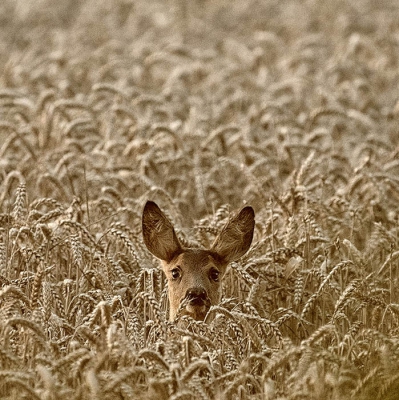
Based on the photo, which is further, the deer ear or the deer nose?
the deer ear

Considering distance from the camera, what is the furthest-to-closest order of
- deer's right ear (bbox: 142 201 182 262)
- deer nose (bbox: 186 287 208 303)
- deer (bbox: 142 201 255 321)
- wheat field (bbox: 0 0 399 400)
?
deer's right ear (bbox: 142 201 182 262) → deer (bbox: 142 201 255 321) → deer nose (bbox: 186 287 208 303) → wheat field (bbox: 0 0 399 400)

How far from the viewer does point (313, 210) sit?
8.71 meters

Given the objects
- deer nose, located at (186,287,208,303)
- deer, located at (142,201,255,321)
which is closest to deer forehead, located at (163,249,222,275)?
deer, located at (142,201,255,321)

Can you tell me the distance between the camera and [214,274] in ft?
24.2

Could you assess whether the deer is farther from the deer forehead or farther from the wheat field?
the wheat field

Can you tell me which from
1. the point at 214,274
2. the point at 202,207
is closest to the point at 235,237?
the point at 214,274

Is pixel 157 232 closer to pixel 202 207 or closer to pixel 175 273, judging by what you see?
pixel 175 273

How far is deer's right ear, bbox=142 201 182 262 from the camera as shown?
7441 mm

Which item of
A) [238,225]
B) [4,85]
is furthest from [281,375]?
[4,85]

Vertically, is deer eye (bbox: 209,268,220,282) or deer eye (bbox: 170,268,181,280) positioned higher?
deer eye (bbox: 170,268,181,280)

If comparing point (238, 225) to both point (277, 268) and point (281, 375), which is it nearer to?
point (277, 268)

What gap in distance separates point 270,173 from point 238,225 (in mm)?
3127

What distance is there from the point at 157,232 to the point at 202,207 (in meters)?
2.59

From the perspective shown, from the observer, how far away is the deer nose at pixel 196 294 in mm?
7020
